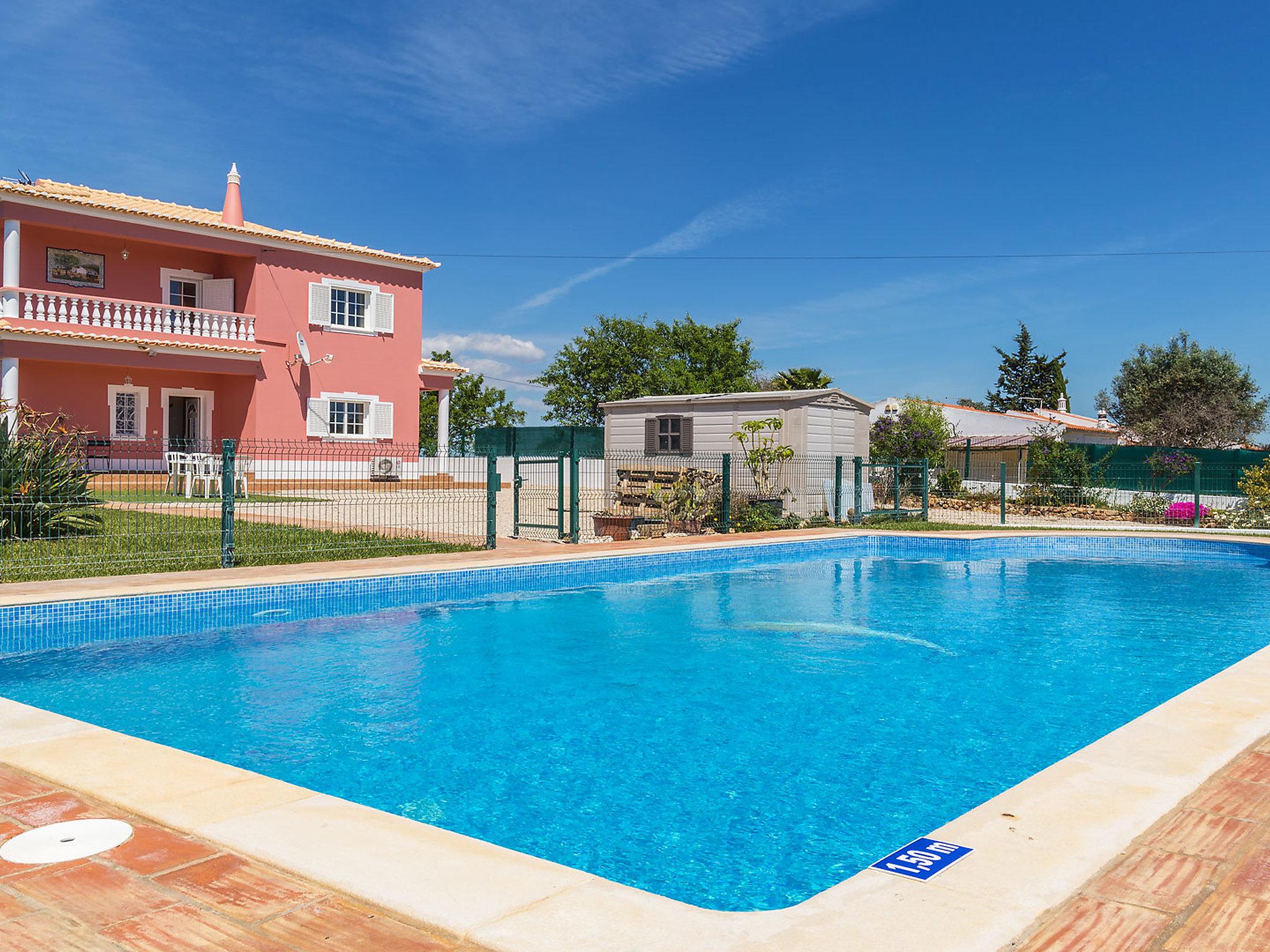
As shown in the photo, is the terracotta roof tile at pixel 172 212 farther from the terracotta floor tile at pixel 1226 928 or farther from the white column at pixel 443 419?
the terracotta floor tile at pixel 1226 928

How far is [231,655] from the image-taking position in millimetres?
6922

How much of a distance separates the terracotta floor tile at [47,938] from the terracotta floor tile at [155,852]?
0.95 ft

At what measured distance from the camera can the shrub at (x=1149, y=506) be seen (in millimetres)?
20234

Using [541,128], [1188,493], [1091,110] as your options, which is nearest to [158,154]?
[541,128]

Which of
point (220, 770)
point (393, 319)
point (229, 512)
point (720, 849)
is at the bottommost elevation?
point (720, 849)

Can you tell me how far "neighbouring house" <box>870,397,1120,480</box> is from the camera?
103ft

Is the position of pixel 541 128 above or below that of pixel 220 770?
above

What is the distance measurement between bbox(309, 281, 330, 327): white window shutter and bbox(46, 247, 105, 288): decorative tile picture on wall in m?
4.70

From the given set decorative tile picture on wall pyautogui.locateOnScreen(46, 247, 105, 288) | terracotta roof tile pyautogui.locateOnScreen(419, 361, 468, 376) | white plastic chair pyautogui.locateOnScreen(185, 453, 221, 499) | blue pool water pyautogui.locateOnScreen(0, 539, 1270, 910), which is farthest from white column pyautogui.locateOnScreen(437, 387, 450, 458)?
blue pool water pyautogui.locateOnScreen(0, 539, 1270, 910)

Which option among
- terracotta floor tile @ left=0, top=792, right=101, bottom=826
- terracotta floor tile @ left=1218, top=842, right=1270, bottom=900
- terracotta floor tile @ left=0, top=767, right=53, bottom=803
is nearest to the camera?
terracotta floor tile @ left=1218, top=842, right=1270, bottom=900

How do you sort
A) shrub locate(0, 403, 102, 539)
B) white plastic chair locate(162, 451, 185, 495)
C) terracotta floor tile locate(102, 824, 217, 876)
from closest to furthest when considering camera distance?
terracotta floor tile locate(102, 824, 217, 876)
shrub locate(0, 403, 102, 539)
white plastic chair locate(162, 451, 185, 495)

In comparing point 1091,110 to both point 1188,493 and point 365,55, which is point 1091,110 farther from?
point 365,55

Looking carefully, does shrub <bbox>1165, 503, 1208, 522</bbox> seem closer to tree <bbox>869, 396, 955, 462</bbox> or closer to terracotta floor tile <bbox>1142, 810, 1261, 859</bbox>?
tree <bbox>869, 396, 955, 462</bbox>

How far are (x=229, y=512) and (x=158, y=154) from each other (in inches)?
550
